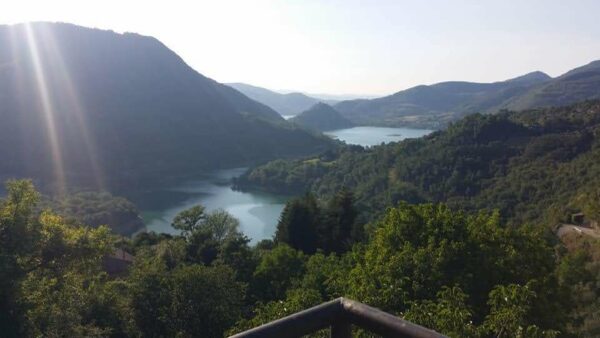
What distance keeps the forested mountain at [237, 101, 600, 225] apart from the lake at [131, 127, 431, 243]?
16.2 ft

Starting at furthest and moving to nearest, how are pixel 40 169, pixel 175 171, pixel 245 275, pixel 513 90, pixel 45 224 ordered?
pixel 513 90 → pixel 175 171 → pixel 40 169 → pixel 245 275 → pixel 45 224

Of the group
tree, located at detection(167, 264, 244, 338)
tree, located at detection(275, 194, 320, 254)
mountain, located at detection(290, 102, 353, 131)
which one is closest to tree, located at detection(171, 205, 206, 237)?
tree, located at detection(275, 194, 320, 254)

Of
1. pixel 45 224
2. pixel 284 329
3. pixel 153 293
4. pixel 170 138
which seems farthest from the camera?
pixel 170 138

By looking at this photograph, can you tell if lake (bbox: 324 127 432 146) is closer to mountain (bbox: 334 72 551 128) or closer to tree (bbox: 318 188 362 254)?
mountain (bbox: 334 72 551 128)

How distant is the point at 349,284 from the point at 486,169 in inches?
1824

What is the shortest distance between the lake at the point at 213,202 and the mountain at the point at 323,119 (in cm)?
8395

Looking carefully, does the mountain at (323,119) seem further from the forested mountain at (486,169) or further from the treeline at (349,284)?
the treeline at (349,284)

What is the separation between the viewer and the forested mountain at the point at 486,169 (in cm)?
4128

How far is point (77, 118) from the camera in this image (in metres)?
83.6

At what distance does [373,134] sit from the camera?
150 meters

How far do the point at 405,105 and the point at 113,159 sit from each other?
139699mm

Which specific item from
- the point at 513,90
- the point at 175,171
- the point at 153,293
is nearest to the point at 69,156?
the point at 175,171

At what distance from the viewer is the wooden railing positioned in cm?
131

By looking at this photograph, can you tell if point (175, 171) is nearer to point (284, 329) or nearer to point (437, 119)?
point (284, 329)
